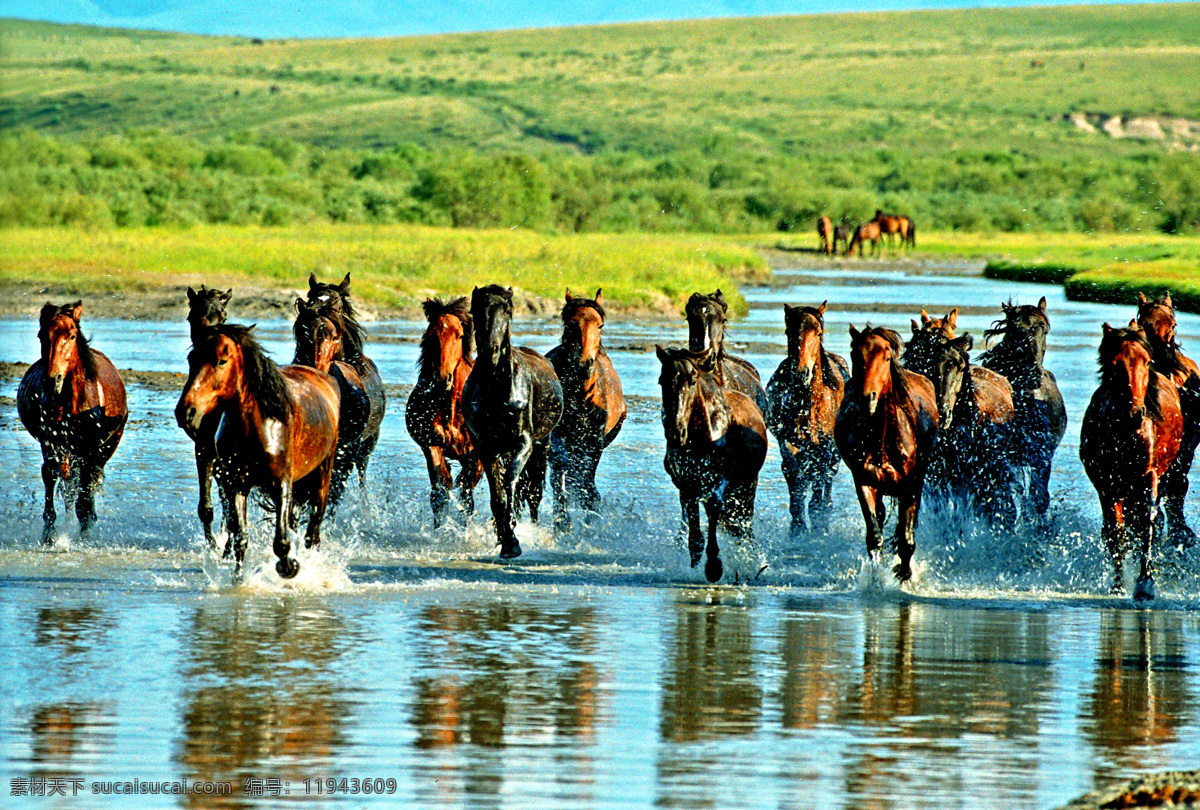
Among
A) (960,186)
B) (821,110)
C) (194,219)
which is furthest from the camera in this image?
(821,110)

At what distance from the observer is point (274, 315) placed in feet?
97.3

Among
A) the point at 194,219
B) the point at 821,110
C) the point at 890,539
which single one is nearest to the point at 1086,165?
the point at 821,110

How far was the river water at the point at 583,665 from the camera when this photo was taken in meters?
6.19

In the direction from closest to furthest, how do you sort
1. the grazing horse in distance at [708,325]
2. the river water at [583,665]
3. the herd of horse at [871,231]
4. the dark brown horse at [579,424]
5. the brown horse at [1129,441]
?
the river water at [583,665] < the brown horse at [1129,441] < the grazing horse in distance at [708,325] < the dark brown horse at [579,424] < the herd of horse at [871,231]

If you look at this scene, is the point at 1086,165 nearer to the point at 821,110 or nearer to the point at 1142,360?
the point at 821,110

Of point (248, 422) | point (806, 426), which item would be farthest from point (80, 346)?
point (806, 426)

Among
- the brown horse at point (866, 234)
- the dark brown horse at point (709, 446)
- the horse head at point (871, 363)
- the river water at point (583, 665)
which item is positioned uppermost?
the brown horse at point (866, 234)

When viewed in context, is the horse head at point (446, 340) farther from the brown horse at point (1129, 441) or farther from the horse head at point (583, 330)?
the brown horse at point (1129, 441)

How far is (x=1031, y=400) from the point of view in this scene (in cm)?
1168

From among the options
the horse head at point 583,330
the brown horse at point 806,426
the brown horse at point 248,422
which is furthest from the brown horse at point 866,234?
the brown horse at point 248,422

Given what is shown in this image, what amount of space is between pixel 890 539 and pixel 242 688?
467cm

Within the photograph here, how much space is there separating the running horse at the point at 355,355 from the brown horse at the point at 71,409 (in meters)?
1.45

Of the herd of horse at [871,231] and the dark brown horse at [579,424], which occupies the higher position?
the herd of horse at [871,231]

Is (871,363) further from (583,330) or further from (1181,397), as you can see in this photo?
(583,330)
